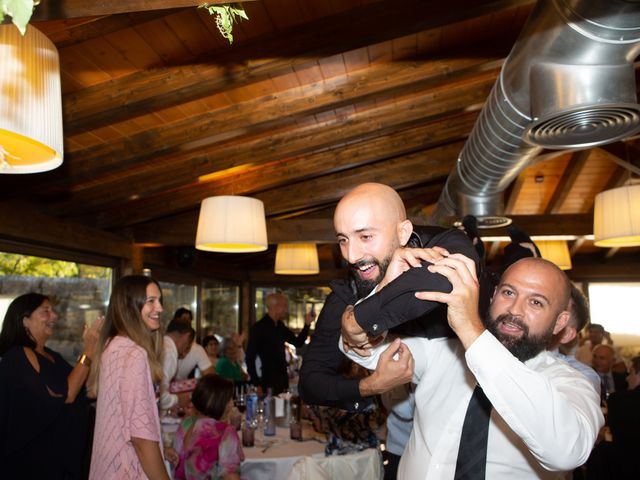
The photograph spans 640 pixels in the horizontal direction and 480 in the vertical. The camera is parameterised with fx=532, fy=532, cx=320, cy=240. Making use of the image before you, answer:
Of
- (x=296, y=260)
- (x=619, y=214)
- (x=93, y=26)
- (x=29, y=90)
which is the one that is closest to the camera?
(x=29, y=90)

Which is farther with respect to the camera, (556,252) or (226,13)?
(556,252)

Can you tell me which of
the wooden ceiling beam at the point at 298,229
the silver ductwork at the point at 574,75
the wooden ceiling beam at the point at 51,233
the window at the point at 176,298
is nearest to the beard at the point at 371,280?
the silver ductwork at the point at 574,75

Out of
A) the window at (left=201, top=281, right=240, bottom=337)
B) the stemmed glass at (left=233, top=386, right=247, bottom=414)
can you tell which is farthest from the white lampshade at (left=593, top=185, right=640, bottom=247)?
the window at (left=201, top=281, right=240, bottom=337)

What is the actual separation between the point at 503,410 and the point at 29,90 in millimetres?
1398

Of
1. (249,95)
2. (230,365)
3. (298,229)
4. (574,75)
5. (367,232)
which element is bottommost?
(230,365)

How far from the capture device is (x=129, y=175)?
528 centimetres

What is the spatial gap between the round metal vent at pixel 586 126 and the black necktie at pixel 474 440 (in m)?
1.32

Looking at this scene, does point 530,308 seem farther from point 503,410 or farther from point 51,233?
point 51,233

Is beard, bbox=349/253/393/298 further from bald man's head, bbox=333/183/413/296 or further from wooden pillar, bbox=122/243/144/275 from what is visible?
wooden pillar, bbox=122/243/144/275

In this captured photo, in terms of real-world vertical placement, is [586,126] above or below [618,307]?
above

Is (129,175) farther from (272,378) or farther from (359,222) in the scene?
(359,222)

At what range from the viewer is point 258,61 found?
3.34 metres

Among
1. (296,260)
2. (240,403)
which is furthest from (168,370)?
(296,260)

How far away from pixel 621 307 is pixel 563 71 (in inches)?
389
